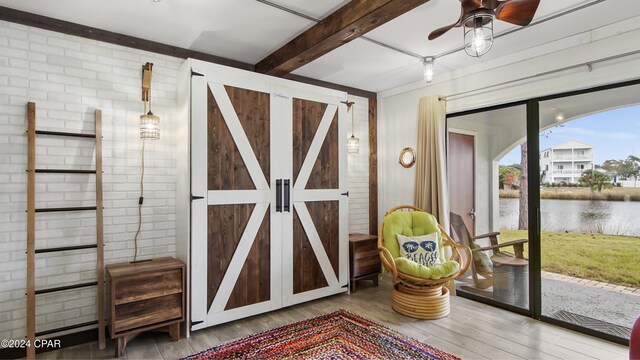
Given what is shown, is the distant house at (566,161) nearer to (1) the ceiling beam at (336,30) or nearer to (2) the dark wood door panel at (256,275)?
(1) the ceiling beam at (336,30)

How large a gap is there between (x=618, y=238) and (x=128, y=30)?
477 cm

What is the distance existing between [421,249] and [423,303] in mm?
607

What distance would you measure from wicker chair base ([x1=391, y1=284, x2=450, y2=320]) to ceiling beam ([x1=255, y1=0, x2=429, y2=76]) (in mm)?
2526

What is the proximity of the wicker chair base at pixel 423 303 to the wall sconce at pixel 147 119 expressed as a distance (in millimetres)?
2898

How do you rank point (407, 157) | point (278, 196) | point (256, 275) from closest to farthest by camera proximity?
point (256, 275) < point (278, 196) < point (407, 157)

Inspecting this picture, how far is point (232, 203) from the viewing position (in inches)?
131

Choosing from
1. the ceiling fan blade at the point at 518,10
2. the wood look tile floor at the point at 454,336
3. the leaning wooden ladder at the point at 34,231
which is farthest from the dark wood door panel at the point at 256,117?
the ceiling fan blade at the point at 518,10

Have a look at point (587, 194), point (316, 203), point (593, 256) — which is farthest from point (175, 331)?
point (587, 194)

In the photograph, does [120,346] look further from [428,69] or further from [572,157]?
[572,157]

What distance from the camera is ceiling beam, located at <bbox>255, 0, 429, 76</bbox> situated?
2463mm

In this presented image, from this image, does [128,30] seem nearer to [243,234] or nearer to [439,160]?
[243,234]

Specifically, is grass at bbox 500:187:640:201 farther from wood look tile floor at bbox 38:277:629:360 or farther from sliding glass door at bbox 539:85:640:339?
wood look tile floor at bbox 38:277:629:360

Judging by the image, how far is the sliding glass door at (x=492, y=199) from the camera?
3662mm

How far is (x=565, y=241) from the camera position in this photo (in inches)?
133
